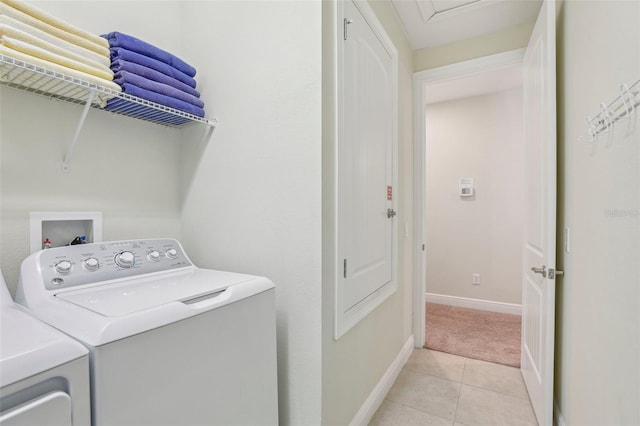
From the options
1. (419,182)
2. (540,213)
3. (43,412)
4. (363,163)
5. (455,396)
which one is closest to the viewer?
(43,412)

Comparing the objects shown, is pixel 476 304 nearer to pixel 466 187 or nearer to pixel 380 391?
pixel 466 187

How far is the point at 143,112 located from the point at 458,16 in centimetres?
223

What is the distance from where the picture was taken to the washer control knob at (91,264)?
3.43 feet

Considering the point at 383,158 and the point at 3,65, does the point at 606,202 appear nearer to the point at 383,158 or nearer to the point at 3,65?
the point at 383,158

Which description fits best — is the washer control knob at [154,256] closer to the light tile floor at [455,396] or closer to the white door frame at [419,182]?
the light tile floor at [455,396]

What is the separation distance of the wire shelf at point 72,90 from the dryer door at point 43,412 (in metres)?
0.92

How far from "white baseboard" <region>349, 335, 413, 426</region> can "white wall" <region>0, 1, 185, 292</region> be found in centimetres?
139

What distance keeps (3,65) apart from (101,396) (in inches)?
39.9

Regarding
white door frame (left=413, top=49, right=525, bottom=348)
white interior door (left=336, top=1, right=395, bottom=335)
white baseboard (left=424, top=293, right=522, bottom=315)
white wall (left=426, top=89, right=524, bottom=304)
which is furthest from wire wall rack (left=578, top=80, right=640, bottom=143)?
white baseboard (left=424, top=293, right=522, bottom=315)

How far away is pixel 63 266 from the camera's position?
3.27 ft

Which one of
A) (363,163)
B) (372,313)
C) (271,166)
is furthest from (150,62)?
(372,313)

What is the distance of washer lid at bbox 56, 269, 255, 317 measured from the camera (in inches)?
32.1

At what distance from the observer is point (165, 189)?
1621 millimetres

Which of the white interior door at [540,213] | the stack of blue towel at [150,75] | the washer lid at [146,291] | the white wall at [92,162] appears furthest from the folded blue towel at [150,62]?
the white interior door at [540,213]
